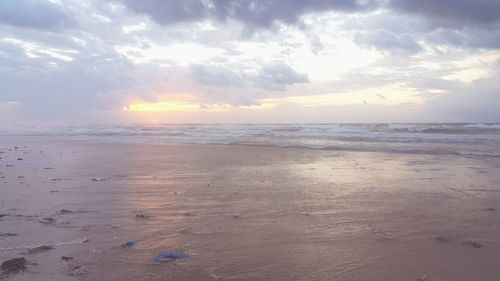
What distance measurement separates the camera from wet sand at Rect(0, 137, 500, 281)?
12.9 feet

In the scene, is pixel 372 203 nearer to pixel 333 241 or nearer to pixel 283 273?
pixel 333 241

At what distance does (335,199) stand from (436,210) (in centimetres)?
161

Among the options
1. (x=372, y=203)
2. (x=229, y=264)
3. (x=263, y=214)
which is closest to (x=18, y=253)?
(x=229, y=264)

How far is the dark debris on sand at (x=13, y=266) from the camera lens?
373 cm

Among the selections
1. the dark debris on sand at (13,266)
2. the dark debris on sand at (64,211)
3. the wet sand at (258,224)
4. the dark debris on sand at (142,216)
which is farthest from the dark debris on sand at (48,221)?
the dark debris on sand at (13,266)

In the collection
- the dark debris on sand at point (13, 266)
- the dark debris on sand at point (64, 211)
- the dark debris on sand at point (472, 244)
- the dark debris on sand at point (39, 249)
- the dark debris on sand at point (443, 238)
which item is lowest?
the dark debris on sand at point (472, 244)

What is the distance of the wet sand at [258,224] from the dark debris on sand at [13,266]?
0.21ft

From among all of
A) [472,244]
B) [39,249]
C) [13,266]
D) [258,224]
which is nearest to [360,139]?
[258,224]

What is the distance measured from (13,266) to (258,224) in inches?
113

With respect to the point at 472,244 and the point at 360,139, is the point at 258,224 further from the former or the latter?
the point at 360,139

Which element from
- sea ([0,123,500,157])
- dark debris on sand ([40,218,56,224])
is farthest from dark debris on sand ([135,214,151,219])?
sea ([0,123,500,157])

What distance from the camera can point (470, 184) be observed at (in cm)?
870

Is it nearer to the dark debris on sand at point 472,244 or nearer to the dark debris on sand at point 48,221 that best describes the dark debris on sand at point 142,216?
the dark debris on sand at point 48,221

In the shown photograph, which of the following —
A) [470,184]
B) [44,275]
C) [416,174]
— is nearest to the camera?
[44,275]
